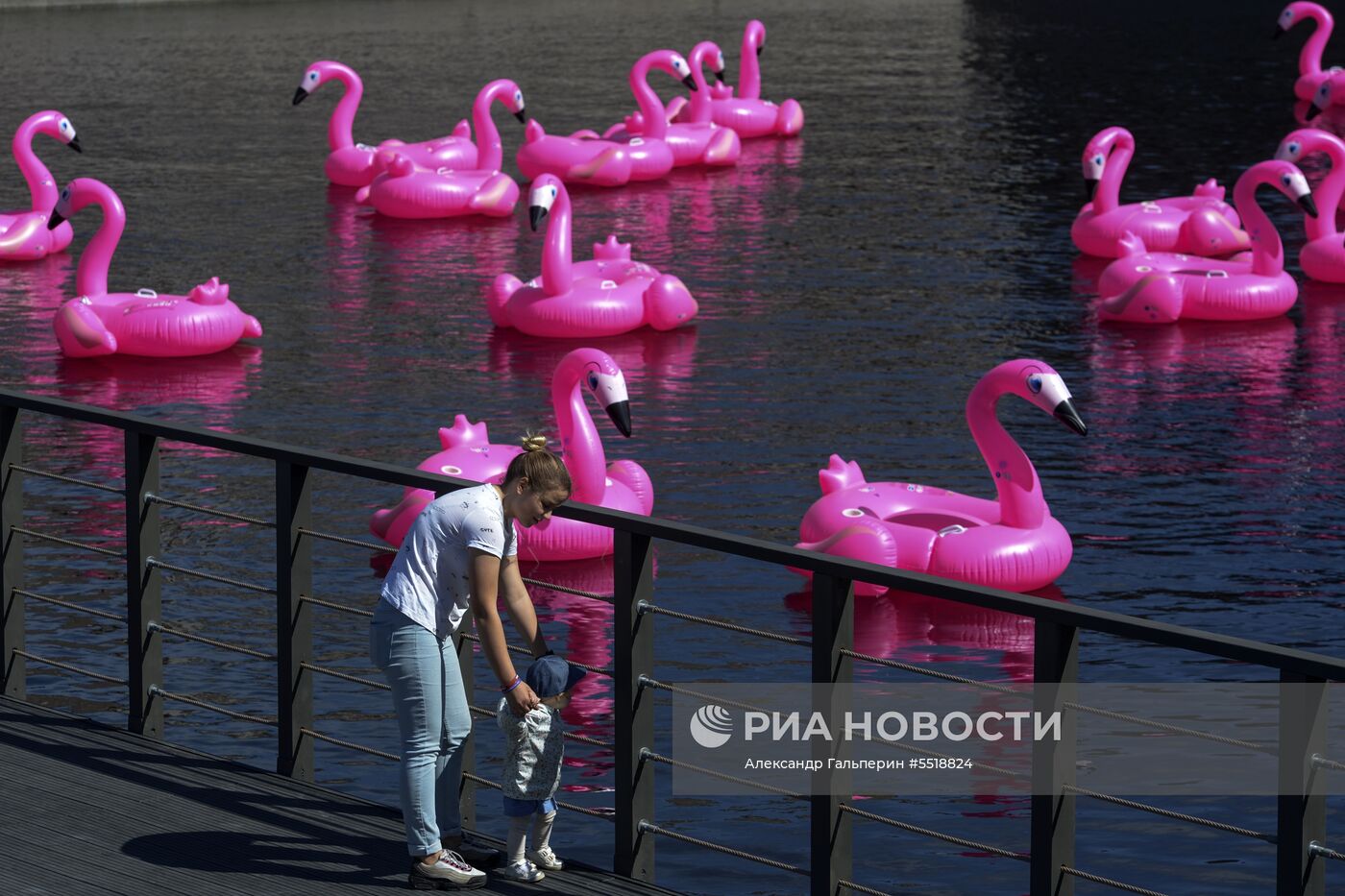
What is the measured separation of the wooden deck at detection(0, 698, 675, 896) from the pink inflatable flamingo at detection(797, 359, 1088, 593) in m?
5.90

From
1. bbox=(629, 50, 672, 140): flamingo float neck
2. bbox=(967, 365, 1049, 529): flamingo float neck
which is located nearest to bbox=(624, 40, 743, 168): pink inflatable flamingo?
bbox=(629, 50, 672, 140): flamingo float neck

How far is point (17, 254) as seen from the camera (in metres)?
23.7

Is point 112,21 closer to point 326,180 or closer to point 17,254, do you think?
point 326,180

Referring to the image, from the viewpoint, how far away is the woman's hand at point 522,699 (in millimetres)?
6637

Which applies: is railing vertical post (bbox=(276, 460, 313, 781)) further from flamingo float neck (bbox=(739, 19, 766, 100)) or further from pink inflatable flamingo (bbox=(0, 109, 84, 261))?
flamingo float neck (bbox=(739, 19, 766, 100))

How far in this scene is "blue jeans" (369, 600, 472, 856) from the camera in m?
6.68

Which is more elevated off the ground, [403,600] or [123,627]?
[403,600]

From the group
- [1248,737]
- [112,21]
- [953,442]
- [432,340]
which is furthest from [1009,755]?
[112,21]

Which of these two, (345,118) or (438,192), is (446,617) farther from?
(345,118)

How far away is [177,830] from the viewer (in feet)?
23.7

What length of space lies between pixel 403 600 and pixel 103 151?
2634cm

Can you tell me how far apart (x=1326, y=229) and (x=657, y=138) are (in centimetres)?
1024

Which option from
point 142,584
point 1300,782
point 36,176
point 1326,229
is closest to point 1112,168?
point 1326,229

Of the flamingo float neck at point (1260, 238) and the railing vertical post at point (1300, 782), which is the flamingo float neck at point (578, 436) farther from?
the flamingo float neck at point (1260, 238)
